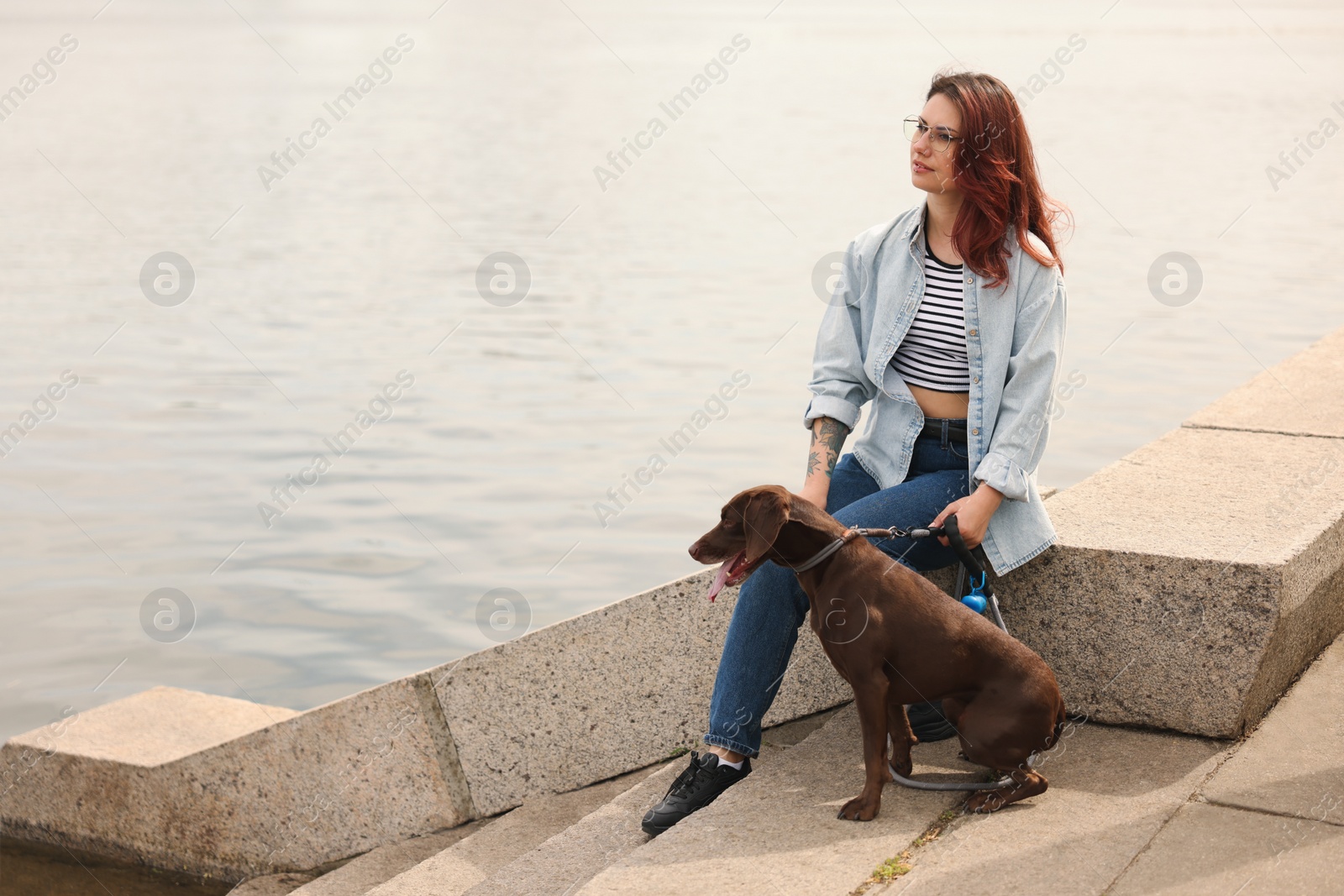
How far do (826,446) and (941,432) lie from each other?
0.35m

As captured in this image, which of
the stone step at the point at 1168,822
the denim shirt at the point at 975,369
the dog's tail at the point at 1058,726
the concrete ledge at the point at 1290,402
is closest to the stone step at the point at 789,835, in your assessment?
the stone step at the point at 1168,822

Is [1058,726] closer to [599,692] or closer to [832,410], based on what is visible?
[832,410]

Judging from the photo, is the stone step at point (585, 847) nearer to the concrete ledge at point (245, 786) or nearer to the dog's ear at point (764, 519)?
the dog's ear at point (764, 519)

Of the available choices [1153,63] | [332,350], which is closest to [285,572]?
[332,350]

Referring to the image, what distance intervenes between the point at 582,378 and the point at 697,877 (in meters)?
9.53

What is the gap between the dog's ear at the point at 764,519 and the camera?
137 inches

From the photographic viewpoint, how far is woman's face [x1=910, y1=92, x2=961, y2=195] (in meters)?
3.97

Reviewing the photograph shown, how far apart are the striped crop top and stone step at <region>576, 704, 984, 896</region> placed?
3.51 feet

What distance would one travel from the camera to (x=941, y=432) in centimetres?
Result: 409

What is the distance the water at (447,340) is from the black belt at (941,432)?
4113 millimetres

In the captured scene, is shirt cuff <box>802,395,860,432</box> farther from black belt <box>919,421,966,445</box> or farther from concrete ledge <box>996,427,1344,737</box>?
concrete ledge <box>996,427,1344,737</box>

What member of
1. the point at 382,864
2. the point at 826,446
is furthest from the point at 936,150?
the point at 382,864

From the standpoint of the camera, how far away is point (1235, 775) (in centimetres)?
362

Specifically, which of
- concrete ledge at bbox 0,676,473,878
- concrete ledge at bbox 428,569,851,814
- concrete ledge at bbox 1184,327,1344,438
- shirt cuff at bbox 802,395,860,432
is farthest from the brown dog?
concrete ledge at bbox 1184,327,1344,438
